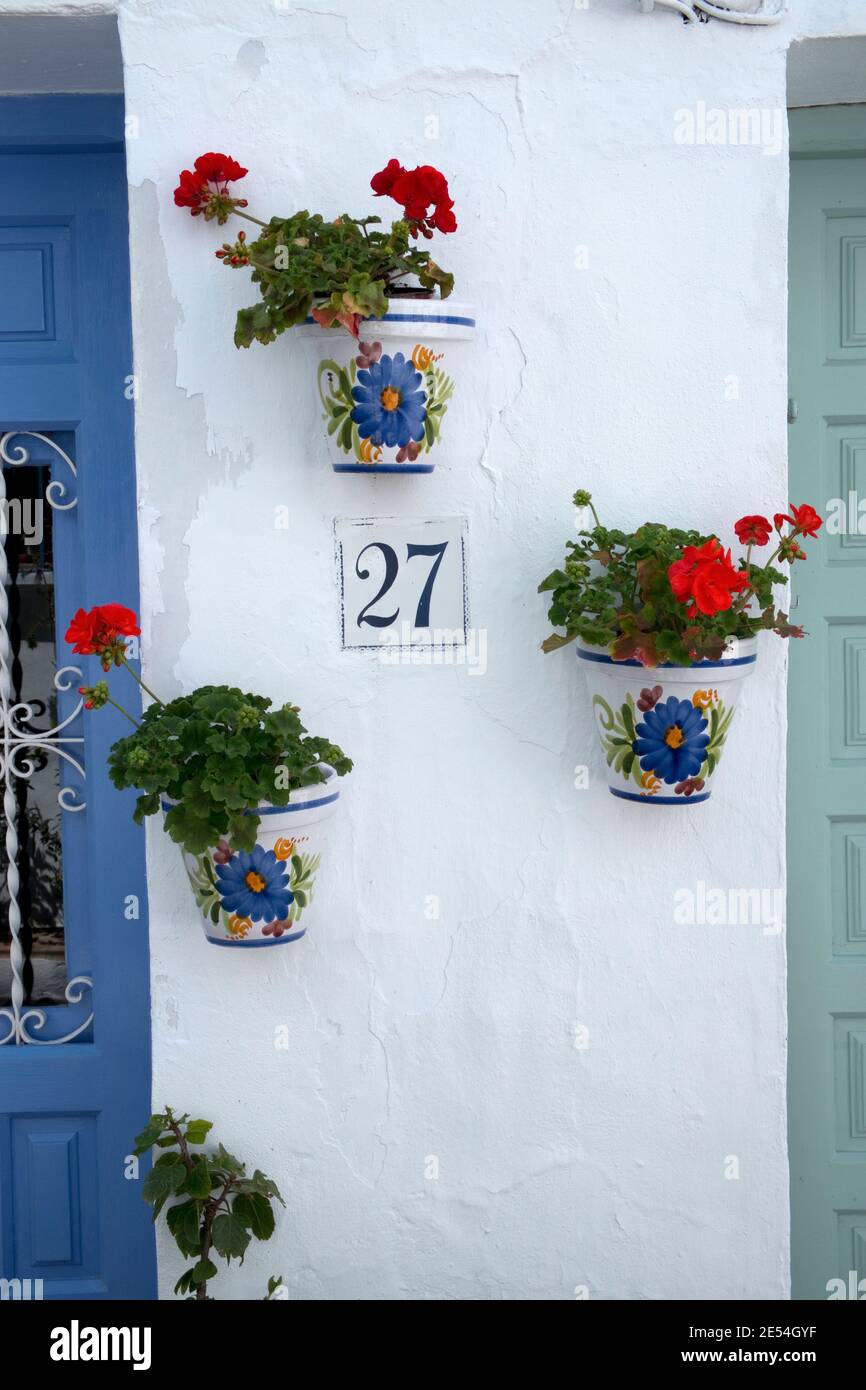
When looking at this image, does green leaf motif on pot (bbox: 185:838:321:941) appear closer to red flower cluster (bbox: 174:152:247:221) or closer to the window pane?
the window pane

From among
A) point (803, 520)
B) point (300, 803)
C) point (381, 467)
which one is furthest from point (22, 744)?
point (803, 520)

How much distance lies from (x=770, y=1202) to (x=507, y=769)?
0.90 m

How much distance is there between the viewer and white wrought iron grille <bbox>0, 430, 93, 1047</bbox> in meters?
2.33

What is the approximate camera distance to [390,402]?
1.88m

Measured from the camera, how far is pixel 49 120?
88.3 inches

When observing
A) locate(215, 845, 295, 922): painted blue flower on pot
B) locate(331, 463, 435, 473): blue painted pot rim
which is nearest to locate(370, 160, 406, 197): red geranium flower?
locate(331, 463, 435, 473): blue painted pot rim

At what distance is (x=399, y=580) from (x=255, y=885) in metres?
0.58

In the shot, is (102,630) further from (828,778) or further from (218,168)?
(828,778)

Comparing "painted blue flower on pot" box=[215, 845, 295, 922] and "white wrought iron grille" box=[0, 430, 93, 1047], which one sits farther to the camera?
"white wrought iron grille" box=[0, 430, 93, 1047]

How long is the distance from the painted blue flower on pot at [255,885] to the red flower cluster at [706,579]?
75cm

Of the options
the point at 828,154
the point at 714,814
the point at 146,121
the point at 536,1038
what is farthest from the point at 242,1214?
the point at 828,154

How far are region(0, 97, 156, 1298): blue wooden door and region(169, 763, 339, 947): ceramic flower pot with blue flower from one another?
0.46 m

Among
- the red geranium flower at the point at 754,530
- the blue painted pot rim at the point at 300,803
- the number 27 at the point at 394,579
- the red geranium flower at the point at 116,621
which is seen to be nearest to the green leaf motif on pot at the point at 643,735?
the red geranium flower at the point at 754,530

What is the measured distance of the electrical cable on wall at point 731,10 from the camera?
2004 millimetres
